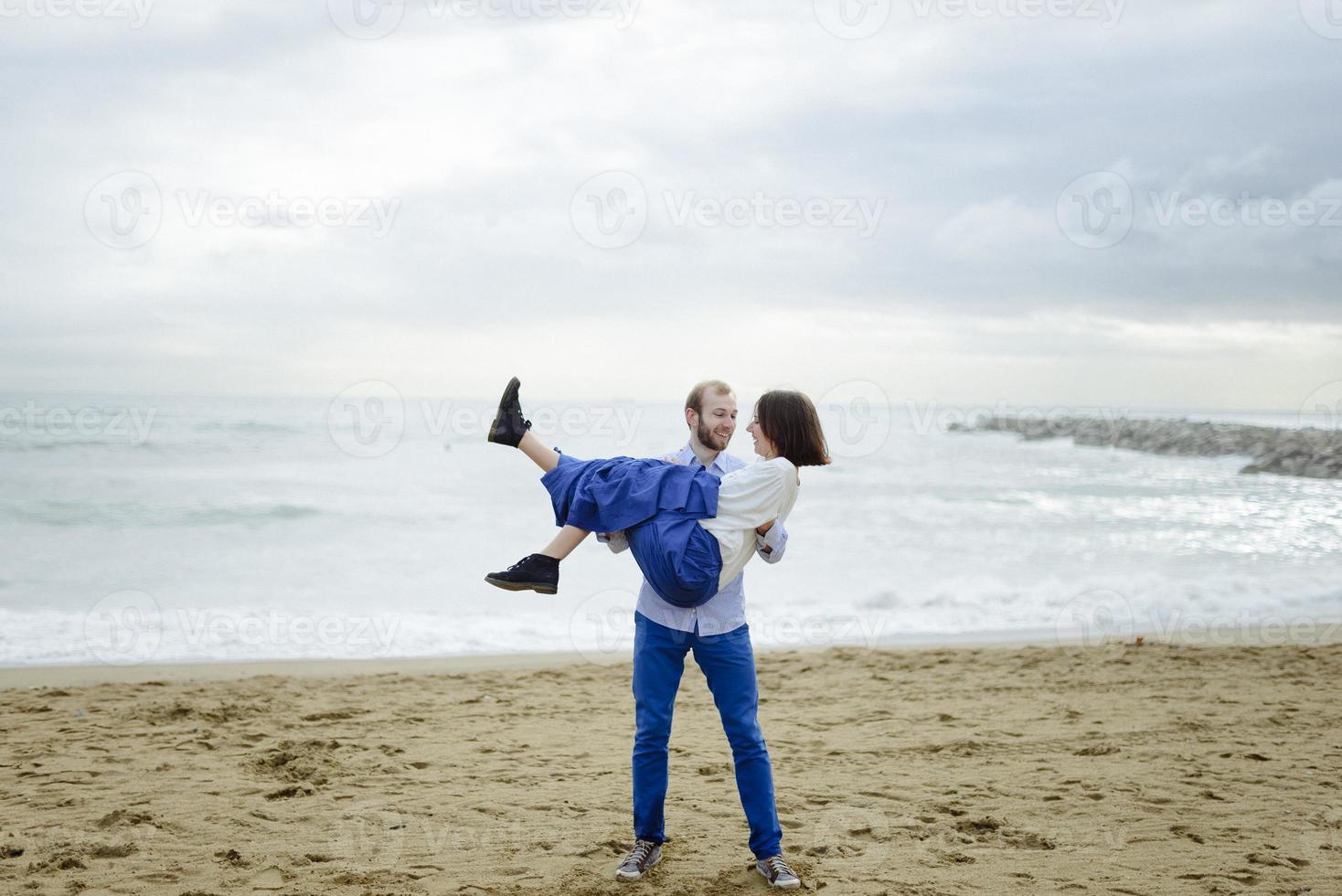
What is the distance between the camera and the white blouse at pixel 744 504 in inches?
134

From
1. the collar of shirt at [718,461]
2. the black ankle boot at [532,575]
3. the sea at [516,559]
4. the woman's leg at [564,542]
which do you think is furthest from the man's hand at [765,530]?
the sea at [516,559]

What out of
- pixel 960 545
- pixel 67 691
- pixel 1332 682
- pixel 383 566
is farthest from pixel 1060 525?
pixel 67 691

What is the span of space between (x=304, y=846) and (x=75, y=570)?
11675 mm

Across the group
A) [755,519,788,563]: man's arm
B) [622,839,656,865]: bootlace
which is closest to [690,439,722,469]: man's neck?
[755,519,788,563]: man's arm

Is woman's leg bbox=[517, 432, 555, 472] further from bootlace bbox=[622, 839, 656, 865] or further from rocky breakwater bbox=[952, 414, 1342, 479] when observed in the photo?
rocky breakwater bbox=[952, 414, 1342, 479]

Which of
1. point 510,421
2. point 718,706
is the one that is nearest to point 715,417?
point 510,421

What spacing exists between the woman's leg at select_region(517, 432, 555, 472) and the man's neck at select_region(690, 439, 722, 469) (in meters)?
0.57

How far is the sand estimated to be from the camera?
3.81 m

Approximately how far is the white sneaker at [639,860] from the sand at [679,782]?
0.06m

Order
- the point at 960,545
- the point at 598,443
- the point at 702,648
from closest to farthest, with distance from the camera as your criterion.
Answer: the point at 702,648, the point at 960,545, the point at 598,443

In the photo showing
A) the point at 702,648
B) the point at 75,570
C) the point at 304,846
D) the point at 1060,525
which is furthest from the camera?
the point at 1060,525

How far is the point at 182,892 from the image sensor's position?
360cm

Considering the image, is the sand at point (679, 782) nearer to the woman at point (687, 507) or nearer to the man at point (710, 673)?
the man at point (710, 673)

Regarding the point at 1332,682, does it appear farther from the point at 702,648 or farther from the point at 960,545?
the point at 960,545
